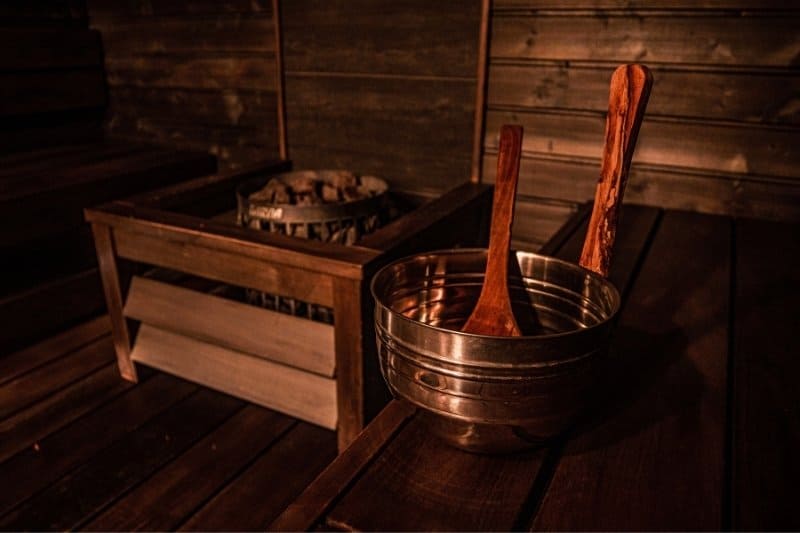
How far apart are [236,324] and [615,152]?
4.71 feet

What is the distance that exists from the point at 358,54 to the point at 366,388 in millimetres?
1520

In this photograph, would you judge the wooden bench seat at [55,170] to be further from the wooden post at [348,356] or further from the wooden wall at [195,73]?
the wooden post at [348,356]

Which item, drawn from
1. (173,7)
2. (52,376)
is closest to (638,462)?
(52,376)

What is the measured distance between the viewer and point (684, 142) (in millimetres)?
2006

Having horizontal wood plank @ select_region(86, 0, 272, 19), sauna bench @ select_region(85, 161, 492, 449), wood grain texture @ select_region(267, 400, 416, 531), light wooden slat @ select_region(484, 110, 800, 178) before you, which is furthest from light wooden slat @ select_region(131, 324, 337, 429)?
horizontal wood plank @ select_region(86, 0, 272, 19)

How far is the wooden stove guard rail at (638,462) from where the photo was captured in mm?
695

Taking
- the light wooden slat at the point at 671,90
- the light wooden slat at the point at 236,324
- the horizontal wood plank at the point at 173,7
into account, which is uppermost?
the horizontal wood plank at the point at 173,7

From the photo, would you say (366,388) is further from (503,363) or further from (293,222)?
(503,363)

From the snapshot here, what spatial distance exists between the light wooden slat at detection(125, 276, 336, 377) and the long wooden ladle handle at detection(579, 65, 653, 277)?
1018 mm

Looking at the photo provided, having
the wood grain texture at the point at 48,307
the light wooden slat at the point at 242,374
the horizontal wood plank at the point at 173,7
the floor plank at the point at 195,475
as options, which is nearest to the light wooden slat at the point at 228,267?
the light wooden slat at the point at 242,374

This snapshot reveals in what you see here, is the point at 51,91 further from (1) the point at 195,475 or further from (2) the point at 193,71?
(1) the point at 195,475

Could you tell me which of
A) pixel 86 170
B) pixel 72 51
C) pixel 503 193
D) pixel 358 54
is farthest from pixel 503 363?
pixel 72 51

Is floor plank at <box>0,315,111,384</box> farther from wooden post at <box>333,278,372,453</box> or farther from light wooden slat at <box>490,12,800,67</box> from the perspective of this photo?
light wooden slat at <box>490,12,800,67</box>

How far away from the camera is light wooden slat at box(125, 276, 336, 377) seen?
1774 millimetres
